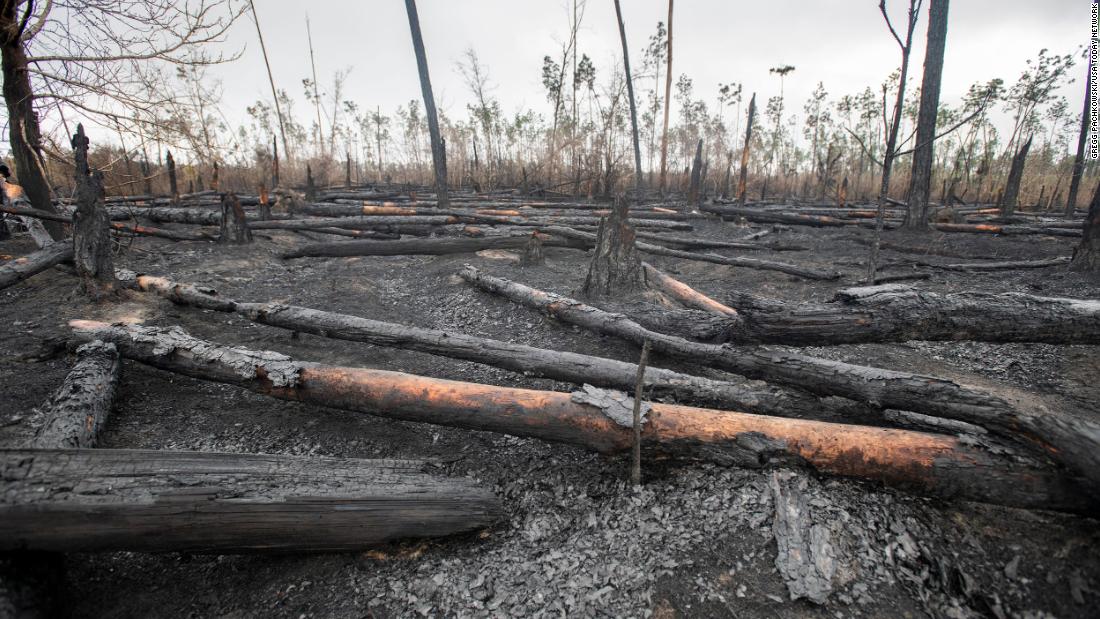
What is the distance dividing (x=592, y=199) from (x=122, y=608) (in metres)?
15.3

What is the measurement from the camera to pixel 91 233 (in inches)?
184

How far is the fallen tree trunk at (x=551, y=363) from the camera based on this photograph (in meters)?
2.54

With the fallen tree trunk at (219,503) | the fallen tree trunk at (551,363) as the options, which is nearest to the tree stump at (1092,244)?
the fallen tree trunk at (551,363)

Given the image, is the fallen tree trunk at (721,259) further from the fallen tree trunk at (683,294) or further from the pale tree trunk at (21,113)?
the pale tree trunk at (21,113)

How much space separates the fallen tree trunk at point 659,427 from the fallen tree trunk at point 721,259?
3.80m

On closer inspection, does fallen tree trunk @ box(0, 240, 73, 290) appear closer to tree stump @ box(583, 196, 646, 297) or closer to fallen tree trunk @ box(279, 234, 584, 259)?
fallen tree trunk @ box(279, 234, 584, 259)

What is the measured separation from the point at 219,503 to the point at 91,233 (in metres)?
4.79

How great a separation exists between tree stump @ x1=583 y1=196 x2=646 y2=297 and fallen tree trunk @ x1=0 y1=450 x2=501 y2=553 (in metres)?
3.63

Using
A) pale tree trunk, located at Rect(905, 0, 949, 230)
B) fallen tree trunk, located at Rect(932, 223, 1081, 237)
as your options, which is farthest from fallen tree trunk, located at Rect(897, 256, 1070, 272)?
fallen tree trunk, located at Rect(932, 223, 1081, 237)

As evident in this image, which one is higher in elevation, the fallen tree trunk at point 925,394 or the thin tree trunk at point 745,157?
the thin tree trunk at point 745,157

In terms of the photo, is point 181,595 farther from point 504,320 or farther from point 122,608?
point 504,320

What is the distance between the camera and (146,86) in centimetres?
552

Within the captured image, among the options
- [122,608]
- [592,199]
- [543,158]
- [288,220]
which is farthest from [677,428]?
[543,158]

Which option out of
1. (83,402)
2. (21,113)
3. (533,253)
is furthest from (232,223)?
(83,402)
